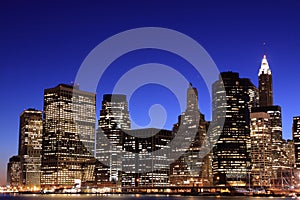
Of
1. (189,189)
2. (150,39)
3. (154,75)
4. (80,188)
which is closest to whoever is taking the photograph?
(150,39)

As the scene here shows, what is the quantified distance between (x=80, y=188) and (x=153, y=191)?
101ft

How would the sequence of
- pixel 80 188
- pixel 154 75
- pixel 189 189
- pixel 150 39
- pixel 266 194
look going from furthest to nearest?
pixel 80 188 < pixel 189 189 < pixel 266 194 < pixel 154 75 < pixel 150 39

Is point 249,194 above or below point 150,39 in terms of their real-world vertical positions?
below

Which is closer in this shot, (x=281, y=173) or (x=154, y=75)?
(x=154, y=75)

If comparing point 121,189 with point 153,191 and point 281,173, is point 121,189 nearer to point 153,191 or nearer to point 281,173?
point 153,191

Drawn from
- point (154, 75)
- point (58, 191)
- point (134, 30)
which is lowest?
point (58, 191)

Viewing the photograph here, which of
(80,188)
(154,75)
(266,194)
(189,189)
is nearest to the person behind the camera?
(154,75)

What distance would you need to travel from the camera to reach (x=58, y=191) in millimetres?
199625

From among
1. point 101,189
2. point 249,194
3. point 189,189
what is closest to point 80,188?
point 101,189

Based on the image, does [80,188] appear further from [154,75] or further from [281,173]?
[154,75]

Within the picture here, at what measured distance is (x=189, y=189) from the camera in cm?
18325

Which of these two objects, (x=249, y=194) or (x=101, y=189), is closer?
(x=249, y=194)

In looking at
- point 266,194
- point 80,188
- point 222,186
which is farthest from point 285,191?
point 80,188

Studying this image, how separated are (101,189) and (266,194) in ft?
227
